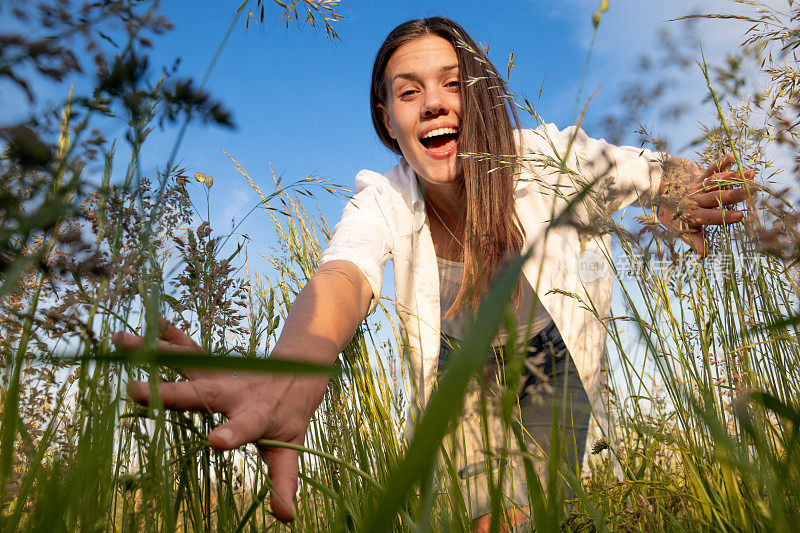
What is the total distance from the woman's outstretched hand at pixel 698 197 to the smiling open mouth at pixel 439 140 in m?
1.44

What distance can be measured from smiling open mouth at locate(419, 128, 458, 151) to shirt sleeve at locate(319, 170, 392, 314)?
1.18ft

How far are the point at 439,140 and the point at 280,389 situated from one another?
6.59ft

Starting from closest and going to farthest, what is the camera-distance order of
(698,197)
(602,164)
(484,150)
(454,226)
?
1. (602,164)
2. (698,197)
3. (484,150)
4. (454,226)

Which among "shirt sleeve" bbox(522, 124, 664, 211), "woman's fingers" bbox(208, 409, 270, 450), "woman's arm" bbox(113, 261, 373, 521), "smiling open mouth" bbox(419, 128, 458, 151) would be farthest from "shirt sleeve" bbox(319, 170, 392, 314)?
"woman's fingers" bbox(208, 409, 270, 450)

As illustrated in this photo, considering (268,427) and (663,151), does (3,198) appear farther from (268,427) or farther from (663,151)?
(663,151)

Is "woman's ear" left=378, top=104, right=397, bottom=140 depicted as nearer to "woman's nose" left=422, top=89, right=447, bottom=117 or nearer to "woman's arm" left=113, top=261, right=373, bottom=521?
"woman's nose" left=422, top=89, right=447, bottom=117

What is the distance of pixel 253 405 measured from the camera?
1268mm

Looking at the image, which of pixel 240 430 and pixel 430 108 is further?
pixel 430 108

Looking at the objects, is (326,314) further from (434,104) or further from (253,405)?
(434,104)

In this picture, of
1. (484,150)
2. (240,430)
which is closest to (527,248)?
(484,150)

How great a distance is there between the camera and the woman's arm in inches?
39.9

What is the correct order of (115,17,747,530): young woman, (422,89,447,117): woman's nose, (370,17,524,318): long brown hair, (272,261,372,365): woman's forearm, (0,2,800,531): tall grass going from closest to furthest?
1. (0,2,800,531): tall grass
2. (272,261,372,365): woman's forearm
3. (115,17,747,530): young woman
4. (370,17,524,318): long brown hair
5. (422,89,447,117): woman's nose

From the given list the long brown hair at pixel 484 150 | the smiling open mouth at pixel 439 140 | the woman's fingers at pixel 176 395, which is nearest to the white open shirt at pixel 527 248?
the long brown hair at pixel 484 150

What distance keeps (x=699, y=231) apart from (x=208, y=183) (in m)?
1.48
